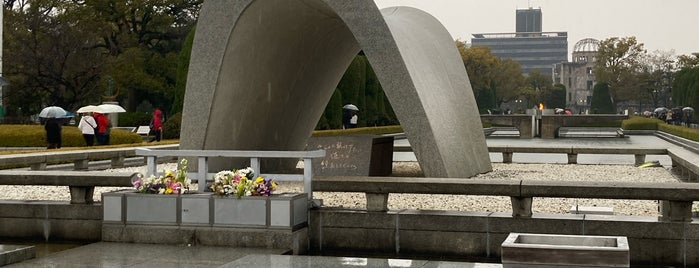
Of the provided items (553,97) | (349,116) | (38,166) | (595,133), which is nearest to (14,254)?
(38,166)

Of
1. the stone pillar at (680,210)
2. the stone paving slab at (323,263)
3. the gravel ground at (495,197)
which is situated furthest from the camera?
the gravel ground at (495,197)

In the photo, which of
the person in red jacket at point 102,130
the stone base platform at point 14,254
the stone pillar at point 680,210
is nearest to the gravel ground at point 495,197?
the stone pillar at point 680,210

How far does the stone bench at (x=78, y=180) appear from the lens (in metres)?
10.7

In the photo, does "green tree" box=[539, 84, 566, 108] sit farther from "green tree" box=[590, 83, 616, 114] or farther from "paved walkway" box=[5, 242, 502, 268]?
"paved walkway" box=[5, 242, 502, 268]

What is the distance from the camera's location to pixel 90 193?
11.0 metres

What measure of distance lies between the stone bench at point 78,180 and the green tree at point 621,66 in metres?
90.6

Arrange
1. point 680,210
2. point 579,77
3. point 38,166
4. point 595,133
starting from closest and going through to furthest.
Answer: point 680,210
point 38,166
point 595,133
point 579,77

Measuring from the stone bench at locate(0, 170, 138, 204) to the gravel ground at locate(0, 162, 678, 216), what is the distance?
2.73 m

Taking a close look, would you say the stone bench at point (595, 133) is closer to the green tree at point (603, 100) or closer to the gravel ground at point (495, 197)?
the green tree at point (603, 100)

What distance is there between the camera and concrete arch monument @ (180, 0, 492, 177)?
14.3 m

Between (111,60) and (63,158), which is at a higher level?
(111,60)

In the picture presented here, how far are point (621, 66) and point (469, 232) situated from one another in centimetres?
9212

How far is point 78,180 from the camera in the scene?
423 inches

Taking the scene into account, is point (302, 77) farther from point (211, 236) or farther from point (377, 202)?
point (211, 236)
